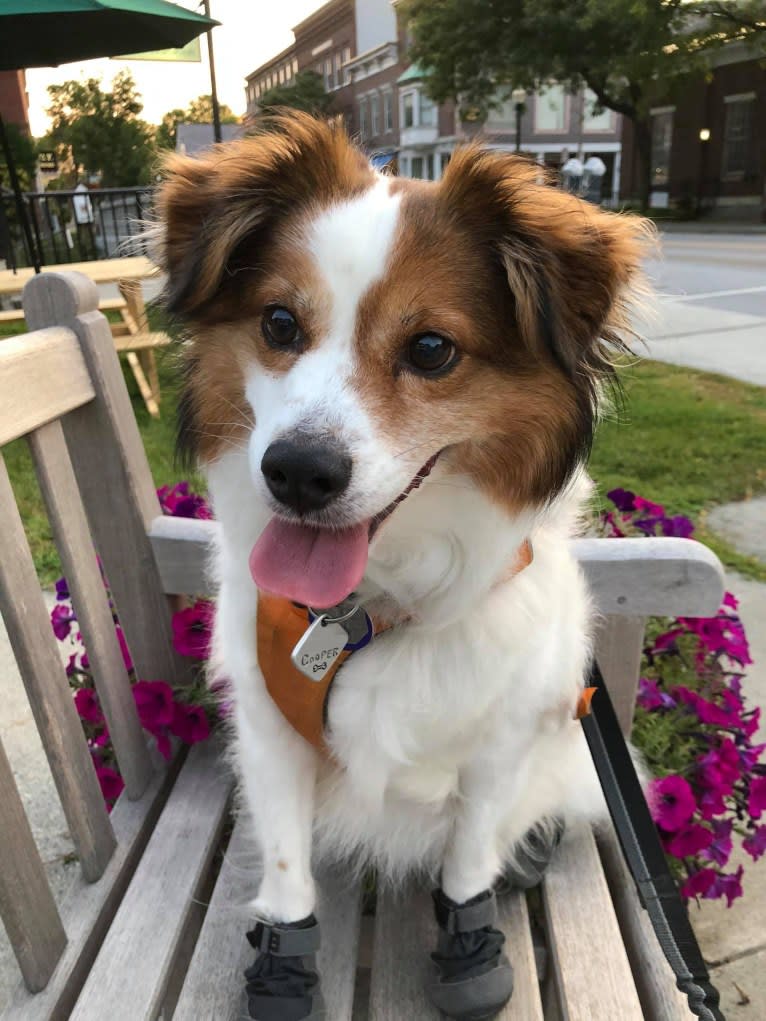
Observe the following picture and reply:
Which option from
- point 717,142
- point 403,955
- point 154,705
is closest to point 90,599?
point 154,705

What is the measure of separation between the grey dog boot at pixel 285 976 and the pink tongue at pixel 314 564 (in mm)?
704

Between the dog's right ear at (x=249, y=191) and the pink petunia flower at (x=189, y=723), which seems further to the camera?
the pink petunia flower at (x=189, y=723)

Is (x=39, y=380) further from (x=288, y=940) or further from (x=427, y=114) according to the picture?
(x=427, y=114)

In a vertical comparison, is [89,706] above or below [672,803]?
above

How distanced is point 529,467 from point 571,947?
3.29 feet

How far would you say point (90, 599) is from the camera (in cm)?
182

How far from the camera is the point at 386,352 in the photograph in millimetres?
1476

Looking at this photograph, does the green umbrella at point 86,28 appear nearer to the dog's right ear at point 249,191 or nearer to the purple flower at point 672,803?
the dog's right ear at point 249,191

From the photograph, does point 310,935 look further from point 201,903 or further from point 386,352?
point 386,352

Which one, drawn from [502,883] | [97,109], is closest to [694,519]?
[502,883]

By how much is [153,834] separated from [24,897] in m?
0.44

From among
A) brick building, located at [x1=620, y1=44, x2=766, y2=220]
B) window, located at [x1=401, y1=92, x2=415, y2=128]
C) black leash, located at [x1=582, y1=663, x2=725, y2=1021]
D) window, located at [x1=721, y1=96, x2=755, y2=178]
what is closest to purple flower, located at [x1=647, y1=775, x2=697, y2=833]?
black leash, located at [x1=582, y1=663, x2=725, y2=1021]

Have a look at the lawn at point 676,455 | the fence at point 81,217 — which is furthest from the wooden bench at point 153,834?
the fence at point 81,217

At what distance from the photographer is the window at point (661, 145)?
36.3 metres
